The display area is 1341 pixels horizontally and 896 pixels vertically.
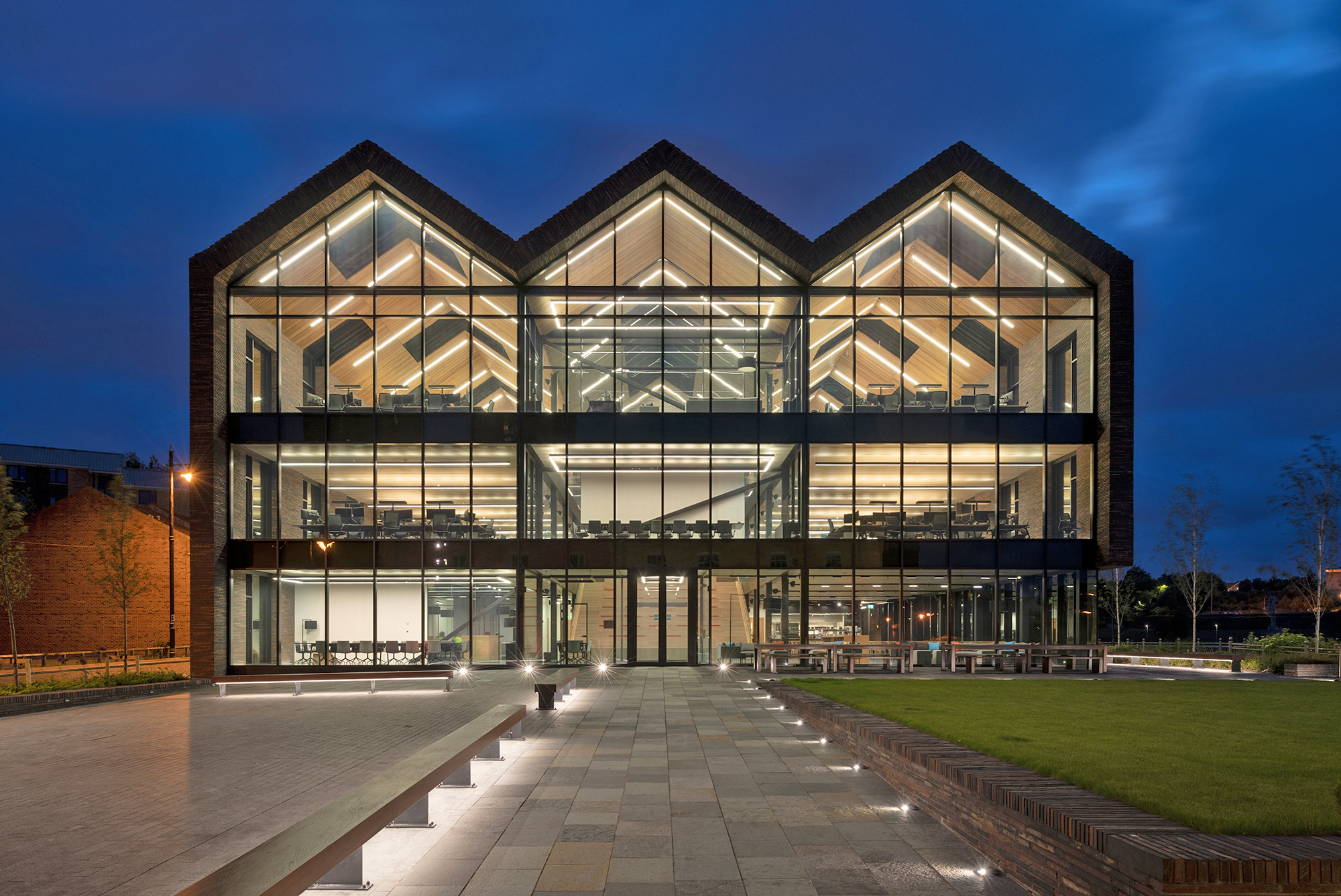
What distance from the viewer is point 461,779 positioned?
9.95 meters

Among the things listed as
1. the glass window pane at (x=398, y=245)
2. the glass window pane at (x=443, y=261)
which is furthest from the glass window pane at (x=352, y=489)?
the glass window pane at (x=443, y=261)

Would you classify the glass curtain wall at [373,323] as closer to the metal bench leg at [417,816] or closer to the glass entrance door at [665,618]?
the glass entrance door at [665,618]

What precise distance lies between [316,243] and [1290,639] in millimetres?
33115

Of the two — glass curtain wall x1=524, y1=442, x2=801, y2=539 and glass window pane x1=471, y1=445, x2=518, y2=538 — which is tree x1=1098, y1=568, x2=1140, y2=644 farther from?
glass window pane x1=471, y1=445, x2=518, y2=538

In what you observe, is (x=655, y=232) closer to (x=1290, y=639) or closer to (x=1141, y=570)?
(x=1290, y=639)

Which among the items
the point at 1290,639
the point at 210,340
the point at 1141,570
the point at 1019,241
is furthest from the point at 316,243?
the point at 1141,570

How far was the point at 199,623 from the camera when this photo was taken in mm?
27719

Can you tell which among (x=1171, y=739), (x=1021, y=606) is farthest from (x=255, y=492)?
(x=1171, y=739)

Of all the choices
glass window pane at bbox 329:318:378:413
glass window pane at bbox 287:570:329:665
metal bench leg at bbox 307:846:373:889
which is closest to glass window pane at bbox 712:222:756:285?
glass window pane at bbox 329:318:378:413

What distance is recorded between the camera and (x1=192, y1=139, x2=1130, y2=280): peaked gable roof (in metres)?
28.7

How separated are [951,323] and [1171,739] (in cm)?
2170

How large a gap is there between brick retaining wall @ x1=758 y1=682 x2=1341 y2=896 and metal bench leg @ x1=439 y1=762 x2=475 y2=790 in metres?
4.36

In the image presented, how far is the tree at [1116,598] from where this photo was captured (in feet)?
173

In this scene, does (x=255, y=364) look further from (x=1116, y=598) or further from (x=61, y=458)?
(x=61, y=458)
